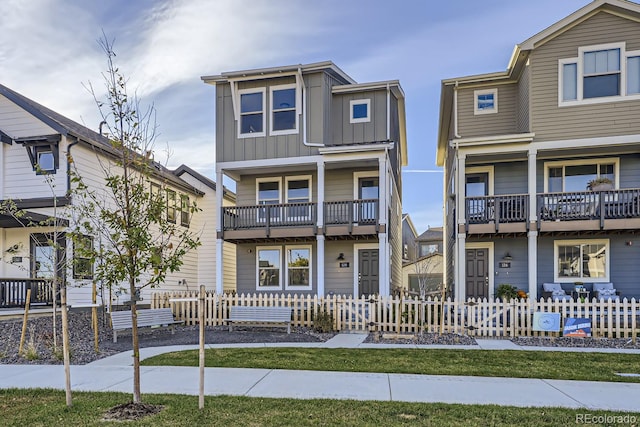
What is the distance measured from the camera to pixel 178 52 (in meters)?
12.5

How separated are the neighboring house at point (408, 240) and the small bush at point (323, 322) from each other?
19.0 metres

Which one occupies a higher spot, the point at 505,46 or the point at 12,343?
the point at 505,46

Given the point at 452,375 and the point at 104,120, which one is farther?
the point at 452,375

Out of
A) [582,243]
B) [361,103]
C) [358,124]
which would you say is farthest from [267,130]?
[582,243]

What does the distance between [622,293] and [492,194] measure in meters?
5.26

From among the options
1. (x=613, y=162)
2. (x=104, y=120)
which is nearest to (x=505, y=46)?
(x=613, y=162)

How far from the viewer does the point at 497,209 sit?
1414cm

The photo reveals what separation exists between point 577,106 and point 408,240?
20990 millimetres

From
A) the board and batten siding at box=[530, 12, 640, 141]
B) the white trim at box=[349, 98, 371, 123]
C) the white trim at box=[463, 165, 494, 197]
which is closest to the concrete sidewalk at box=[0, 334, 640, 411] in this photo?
Result: the board and batten siding at box=[530, 12, 640, 141]

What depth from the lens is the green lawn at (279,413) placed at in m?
4.87

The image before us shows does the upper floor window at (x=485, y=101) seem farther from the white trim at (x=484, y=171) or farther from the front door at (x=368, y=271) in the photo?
the front door at (x=368, y=271)

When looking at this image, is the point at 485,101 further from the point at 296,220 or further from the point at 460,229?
the point at 296,220

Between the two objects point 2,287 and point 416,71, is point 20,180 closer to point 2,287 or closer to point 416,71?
point 2,287

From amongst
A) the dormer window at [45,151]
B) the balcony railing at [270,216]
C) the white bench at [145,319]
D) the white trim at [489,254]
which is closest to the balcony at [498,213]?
the white trim at [489,254]
